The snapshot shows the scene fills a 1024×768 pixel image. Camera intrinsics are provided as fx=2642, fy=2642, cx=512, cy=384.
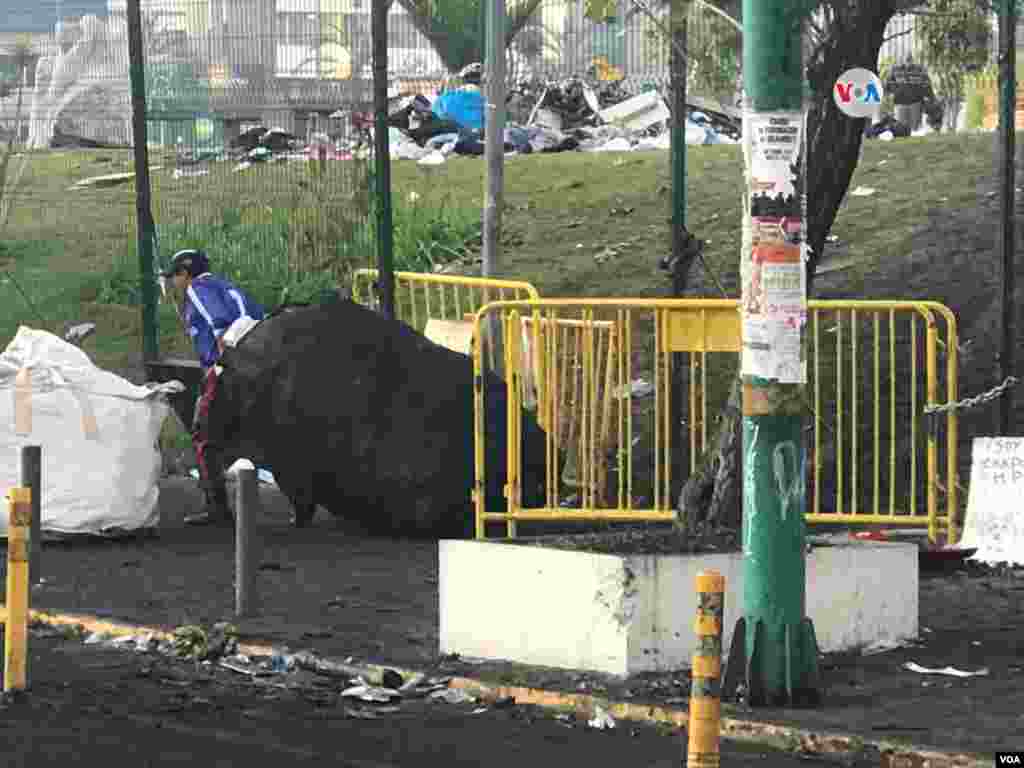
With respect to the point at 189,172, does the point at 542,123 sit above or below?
above

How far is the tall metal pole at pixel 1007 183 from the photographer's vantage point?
55.7 ft

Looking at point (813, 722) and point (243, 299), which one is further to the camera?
point (243, 299)

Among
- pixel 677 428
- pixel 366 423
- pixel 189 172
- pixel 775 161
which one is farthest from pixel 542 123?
pixel 775 161

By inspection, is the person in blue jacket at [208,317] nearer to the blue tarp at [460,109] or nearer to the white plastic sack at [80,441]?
the white plastic sack at [80,441]

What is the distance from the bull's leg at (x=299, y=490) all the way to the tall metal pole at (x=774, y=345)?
22.2ft

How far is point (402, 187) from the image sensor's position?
26.7m

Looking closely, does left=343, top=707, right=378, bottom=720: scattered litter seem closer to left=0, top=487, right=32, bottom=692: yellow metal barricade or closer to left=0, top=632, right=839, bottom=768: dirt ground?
left=0, top=632, right=839, bottom=768: dirt ground

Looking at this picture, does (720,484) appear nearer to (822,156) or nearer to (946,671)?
(822,156)

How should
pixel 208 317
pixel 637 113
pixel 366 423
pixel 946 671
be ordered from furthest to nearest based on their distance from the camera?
pixel 637 113, pixel 208 317, pixel 366 423, pixel 946 671

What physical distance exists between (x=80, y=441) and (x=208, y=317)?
1.80 metres

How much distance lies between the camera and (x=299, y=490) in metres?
17.1

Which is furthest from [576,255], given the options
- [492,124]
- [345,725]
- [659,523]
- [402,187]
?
[345,725]

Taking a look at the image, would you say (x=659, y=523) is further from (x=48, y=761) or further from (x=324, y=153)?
(x=48, y=761)

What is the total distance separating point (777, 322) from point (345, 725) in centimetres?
236
